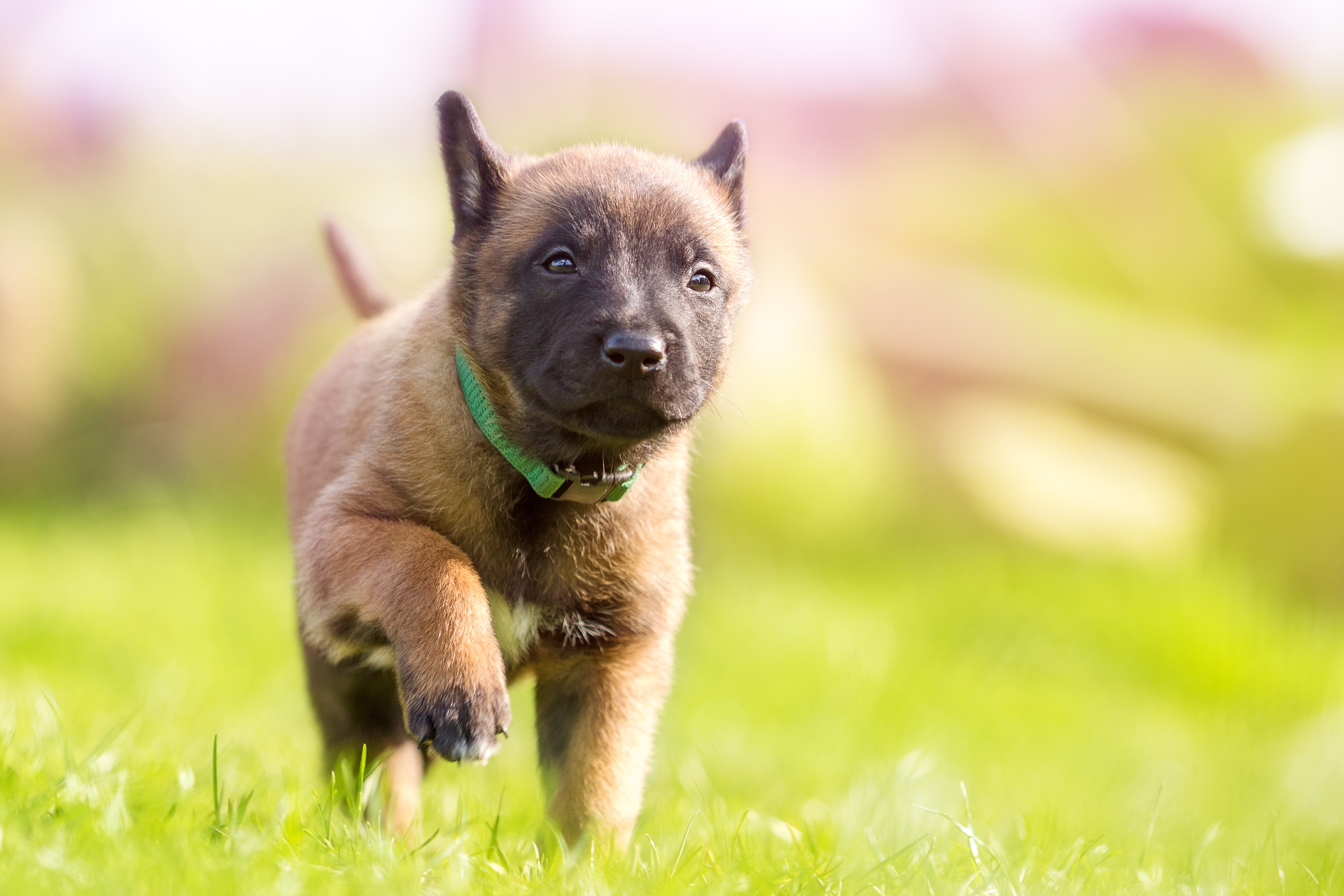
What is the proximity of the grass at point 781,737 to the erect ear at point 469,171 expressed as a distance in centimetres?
165

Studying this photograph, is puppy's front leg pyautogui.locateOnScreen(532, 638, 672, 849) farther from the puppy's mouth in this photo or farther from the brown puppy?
the puppy's mouth

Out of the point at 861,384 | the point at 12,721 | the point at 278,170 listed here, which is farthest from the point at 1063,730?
the point at 278,170

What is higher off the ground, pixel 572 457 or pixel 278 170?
pixel 572 457

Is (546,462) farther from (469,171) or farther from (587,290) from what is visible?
(469,171)

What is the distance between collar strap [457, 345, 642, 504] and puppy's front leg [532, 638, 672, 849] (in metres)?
0.46

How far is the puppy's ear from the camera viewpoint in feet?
13.4

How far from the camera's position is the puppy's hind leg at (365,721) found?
380cm

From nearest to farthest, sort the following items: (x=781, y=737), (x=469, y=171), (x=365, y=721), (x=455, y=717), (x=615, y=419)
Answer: (x=455, y=717) → (x=615, y=419) → (x=469, y=171) → (x=365, y=721) → (x=781, y=737)

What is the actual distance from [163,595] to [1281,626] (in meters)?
6.76

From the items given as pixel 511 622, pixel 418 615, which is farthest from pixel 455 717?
pixel 511 622

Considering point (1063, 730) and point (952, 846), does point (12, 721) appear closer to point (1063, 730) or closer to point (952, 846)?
point (952, 846)

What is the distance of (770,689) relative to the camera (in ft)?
22.0

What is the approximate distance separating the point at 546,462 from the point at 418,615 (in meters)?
0.63

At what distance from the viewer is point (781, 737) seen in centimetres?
577
